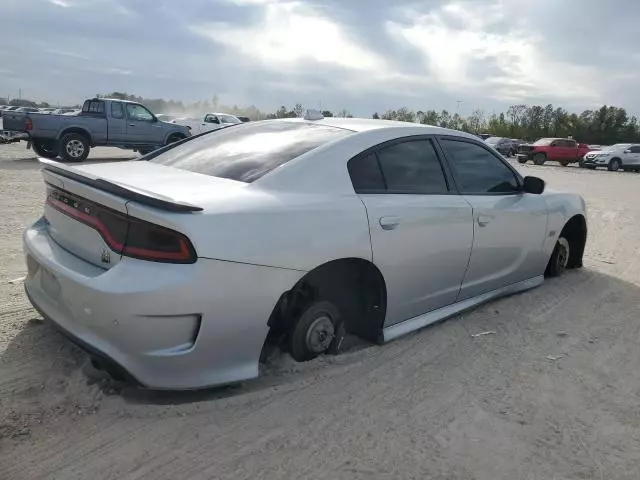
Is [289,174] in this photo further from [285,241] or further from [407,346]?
[407,346]

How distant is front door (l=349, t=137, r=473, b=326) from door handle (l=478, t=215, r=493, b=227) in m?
0.12

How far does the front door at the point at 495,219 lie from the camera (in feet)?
13.2

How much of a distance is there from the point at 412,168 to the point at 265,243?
4.63ft

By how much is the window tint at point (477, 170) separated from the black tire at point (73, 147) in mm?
13410

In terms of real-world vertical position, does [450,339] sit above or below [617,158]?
below

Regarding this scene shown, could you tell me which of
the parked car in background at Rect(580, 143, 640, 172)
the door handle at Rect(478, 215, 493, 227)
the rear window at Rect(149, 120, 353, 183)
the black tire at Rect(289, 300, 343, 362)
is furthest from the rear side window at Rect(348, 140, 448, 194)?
the parked car in background at Rect(580, 143, 640, 172)

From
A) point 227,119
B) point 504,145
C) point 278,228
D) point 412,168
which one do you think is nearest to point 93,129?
point 227,119

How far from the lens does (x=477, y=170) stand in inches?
166

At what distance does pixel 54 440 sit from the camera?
96.8 inches

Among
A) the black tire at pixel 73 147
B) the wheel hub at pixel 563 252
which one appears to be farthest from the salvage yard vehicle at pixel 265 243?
the black tire at pixel 73 147

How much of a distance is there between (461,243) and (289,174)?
4.70 ft

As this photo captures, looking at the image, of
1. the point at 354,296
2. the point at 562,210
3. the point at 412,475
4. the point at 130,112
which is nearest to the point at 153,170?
the point at 354,296

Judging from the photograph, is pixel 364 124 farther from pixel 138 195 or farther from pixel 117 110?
pixel 117 110

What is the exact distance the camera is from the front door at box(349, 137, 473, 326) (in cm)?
330
